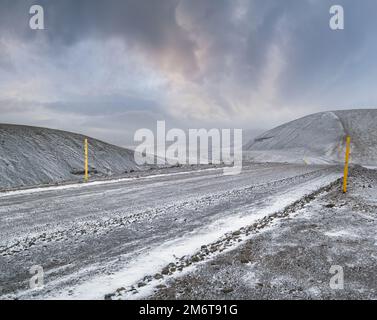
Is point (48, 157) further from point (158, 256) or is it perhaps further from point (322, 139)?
point (322, 139)

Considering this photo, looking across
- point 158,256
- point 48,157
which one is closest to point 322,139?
point 48,157

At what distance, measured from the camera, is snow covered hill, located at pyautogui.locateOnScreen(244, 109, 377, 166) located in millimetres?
44688

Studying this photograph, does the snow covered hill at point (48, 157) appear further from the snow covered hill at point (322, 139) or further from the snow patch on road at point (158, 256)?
the snow covered hill at point (322, 139)

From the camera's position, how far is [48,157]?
17.8 metres

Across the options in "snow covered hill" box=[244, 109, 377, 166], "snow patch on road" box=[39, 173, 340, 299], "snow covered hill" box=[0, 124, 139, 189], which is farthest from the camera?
"snow covered hill" box=[244, 109, 377, 166]

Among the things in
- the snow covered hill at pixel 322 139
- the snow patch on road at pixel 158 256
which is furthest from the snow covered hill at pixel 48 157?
the snow covered hill at pixel 322 139

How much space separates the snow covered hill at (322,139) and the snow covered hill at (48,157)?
25.9 metres

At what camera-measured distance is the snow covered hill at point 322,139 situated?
147 feet

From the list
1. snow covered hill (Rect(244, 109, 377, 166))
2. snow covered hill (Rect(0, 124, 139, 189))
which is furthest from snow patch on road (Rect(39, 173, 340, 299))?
snow covered hill (Rect(244, 109, 377, 166))

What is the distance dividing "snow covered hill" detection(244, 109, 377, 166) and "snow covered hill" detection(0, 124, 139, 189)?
25.9 metres

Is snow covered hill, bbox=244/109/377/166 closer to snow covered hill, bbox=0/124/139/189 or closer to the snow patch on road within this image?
snow covered hill, bbox=0/124/139/189

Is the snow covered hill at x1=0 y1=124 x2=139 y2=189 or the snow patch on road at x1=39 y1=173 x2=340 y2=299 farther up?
the snow covered hill at x1=0 y1=124 x2=139 y2=189

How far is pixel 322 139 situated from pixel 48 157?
173 feet
